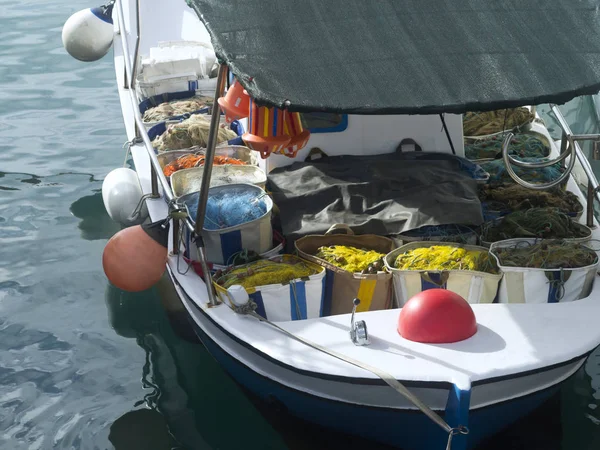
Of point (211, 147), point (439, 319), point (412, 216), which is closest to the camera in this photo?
point (439, 319)

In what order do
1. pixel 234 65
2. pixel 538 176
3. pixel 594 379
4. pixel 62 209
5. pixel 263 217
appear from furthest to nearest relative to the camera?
pixel 62 209, pixel 538 176, pixel 594 379, pixel 263 217, pixel 234 65

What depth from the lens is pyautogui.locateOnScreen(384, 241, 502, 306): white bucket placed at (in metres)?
4.89

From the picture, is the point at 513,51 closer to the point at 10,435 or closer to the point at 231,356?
the point at 231,356

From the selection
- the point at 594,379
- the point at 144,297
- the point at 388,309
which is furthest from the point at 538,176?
the point at 144,297

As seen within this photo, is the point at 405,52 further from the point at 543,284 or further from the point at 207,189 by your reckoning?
the point at 543,284

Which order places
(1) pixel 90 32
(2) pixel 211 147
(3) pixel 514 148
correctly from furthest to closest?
(1) pixel 90 32 < (3) pixel 514 148 < (2) pixel 211 147

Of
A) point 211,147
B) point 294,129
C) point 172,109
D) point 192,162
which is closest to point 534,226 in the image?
point 294,129

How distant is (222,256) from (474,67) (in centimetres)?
199

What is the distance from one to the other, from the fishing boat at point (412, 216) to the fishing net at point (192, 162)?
113cm

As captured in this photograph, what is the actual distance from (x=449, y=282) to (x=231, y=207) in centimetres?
153

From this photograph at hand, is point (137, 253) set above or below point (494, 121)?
below

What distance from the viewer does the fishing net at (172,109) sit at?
7.67 m

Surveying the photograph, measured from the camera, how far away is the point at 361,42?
4.64m

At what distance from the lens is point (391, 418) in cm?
446
